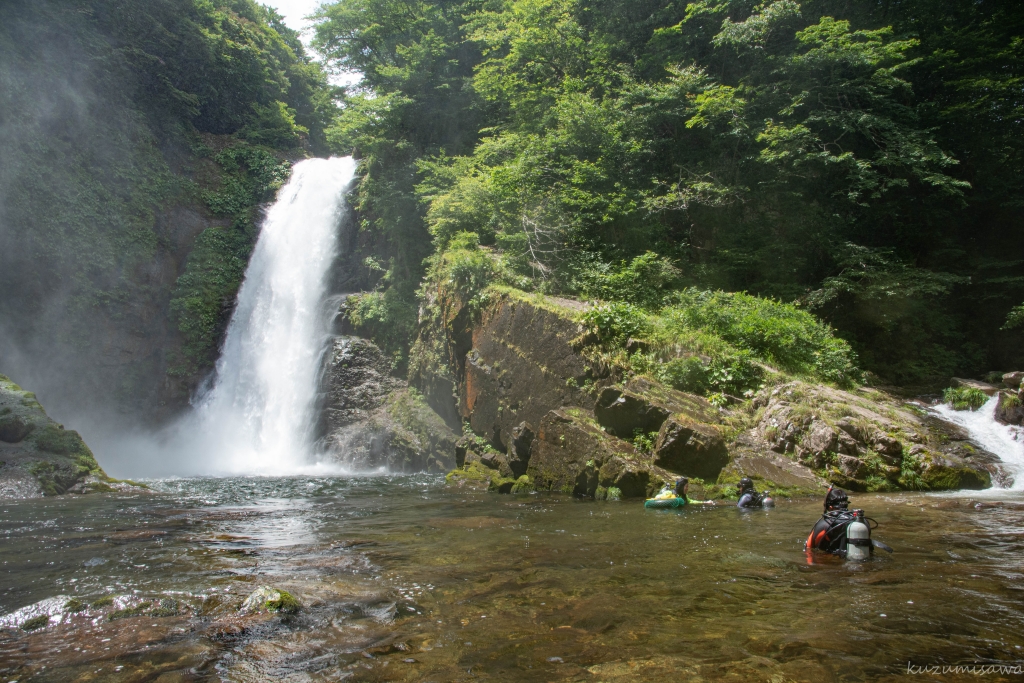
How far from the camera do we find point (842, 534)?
4.78 m

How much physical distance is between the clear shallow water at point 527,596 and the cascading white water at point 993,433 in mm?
2731

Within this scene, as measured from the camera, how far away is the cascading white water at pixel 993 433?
897 centimetres

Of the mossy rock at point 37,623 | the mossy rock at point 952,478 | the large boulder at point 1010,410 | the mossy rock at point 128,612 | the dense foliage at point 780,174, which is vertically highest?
the dense foliage at point 780,174

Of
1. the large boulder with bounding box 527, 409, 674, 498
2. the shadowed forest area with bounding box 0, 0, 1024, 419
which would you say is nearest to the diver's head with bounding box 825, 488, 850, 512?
the large boulder with bounding box 527, 409, 674, 498

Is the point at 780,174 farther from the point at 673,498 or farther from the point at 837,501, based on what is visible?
the point at 837,501

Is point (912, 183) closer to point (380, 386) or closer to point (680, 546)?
point (680, 546)

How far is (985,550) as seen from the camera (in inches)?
187

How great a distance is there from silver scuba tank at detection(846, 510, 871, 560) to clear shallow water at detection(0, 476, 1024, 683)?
0.12 metres

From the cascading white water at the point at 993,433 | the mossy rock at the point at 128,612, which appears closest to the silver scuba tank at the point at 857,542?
the mossy rock at the point at 128,612

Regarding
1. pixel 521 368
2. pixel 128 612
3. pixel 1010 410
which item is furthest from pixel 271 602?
pixel 1010 410

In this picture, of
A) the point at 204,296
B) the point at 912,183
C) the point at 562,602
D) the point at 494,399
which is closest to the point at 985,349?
the point at 912,183

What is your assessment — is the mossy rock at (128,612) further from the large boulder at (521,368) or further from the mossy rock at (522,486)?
the large boulder at (521,368)

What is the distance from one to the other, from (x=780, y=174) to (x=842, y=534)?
43.1 ft

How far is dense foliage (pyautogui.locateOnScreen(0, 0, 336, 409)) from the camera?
1902 centimetres
